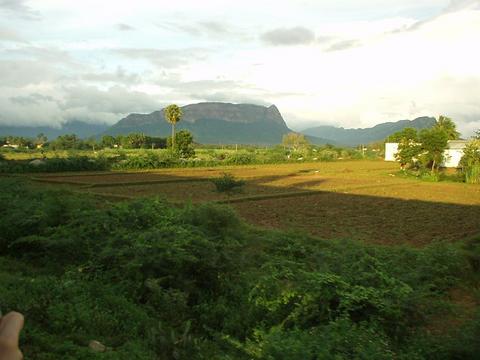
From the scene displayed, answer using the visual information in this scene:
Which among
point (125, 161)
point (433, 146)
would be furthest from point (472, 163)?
point (125, 161)

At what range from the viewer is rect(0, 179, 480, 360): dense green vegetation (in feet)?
14.0

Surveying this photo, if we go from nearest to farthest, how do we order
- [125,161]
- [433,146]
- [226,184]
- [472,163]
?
[226,184], [472,163], [433,146], [125,161]

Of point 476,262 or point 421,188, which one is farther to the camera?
point 421,188

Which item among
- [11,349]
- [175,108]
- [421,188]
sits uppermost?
[175,108]

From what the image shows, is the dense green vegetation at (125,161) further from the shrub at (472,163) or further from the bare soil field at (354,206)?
the shrub at (472,163)

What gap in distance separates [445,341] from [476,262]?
12.4 feet

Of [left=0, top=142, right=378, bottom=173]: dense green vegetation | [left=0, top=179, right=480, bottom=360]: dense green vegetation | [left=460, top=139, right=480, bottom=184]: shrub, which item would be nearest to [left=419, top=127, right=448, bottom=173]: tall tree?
[left=460, top=139, right=480, bottom=184]: shrub

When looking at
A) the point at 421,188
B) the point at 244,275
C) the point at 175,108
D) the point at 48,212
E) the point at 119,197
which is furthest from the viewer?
the point at 175,108

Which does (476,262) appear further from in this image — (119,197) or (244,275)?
(119,197)

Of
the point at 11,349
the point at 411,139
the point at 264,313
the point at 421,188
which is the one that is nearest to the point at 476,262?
the point at 264,313

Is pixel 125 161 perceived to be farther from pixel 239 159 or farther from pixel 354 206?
pixel 354 206

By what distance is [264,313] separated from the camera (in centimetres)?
535

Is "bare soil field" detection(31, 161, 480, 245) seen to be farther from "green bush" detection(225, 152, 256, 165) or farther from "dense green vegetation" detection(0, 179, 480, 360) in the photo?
"green bush" detection(225, 152, 256, 165)

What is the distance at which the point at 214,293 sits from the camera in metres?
6.12
